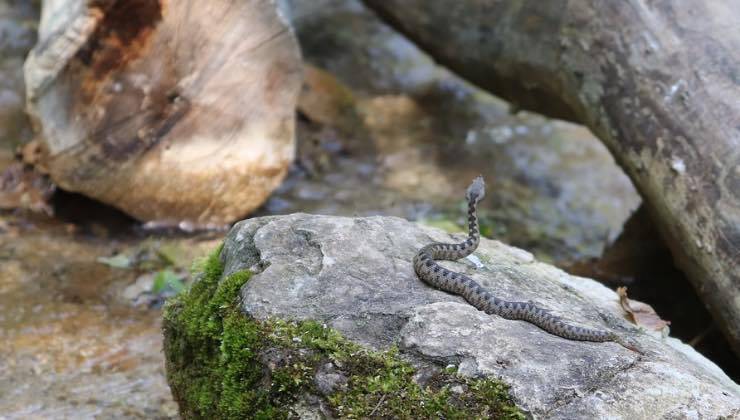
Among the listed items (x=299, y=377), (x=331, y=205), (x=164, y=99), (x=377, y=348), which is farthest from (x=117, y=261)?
(x=377, y=348)

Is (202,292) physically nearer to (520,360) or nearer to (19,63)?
(520,360)

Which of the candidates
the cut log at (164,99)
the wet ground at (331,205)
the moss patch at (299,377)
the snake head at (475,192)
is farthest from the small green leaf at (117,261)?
the snake head at (475,192)

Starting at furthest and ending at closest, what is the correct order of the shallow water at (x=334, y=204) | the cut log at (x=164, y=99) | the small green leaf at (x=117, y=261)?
the small green leaf at (x=117, y=261)
the cut log at (x=164, y=99)
the shallow water at (x=334, y=204)

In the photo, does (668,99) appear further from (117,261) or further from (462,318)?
(117,261)

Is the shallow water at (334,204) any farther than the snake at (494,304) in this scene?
Yes

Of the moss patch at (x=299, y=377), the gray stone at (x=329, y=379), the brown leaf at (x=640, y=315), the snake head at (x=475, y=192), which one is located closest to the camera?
the moss patch at (x=299, y=377)

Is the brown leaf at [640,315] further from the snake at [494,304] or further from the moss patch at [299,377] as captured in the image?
the moss patch at [299,377]

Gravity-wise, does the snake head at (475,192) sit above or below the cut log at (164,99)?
above
